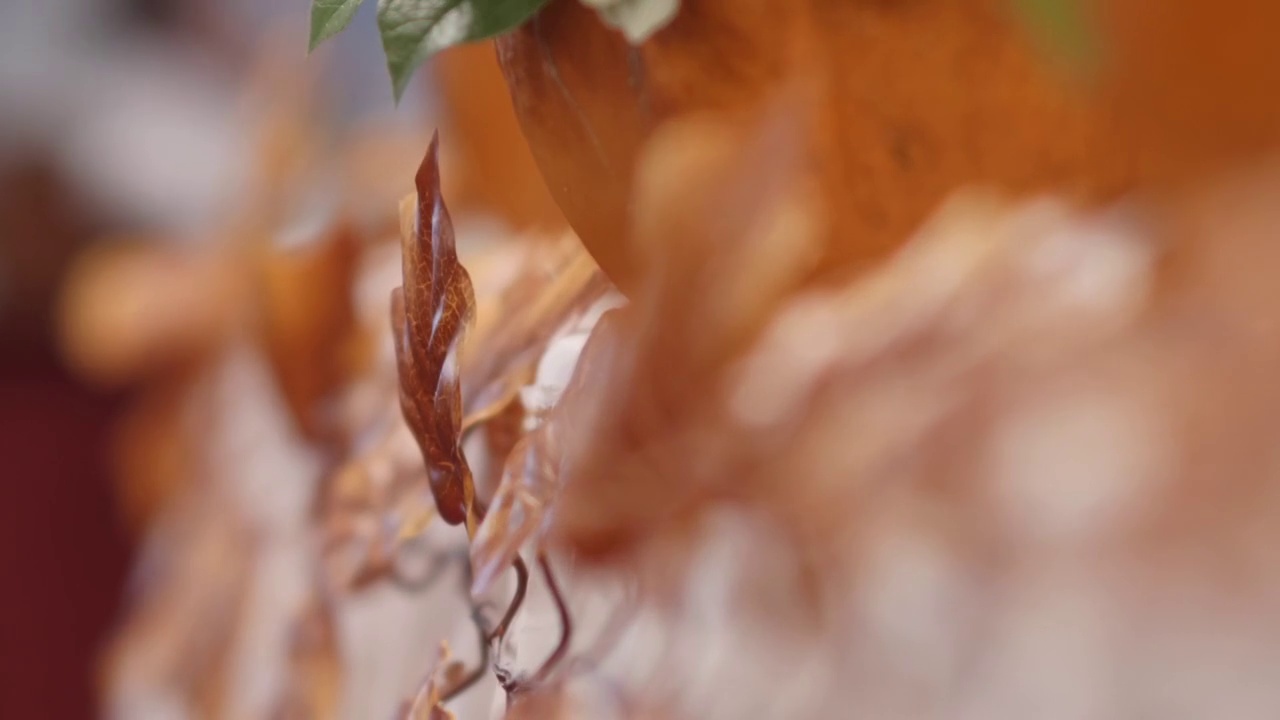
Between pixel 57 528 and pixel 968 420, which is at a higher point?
pixel 968 420

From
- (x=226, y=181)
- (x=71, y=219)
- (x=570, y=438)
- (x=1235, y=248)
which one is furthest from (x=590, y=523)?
(x=71, y=219)

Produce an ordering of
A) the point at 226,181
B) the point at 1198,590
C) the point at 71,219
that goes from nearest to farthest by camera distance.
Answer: the point at 1198,590 → the point at 226,181 → the point at 71,219

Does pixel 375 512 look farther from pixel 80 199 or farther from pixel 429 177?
pixel 80 199

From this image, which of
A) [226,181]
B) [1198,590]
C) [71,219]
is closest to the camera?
[1198,590]

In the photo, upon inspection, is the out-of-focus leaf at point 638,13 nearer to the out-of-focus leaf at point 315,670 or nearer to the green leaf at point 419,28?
the green leaf at point 419,28

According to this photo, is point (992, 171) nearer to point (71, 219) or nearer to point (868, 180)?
point (868, 180)

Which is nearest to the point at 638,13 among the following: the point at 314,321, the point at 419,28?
the point at 419,28

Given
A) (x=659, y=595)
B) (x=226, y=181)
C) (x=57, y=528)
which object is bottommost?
(x=57, y=528)
